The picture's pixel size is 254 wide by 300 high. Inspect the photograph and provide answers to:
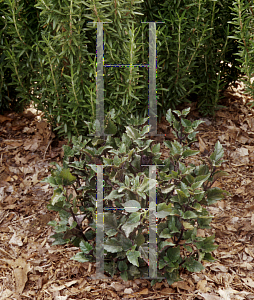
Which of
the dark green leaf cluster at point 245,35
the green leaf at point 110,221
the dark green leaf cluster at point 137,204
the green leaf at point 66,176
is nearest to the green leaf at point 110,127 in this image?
the dark green leaf cluster at point 137,204

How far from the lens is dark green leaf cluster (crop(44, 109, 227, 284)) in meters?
1.70

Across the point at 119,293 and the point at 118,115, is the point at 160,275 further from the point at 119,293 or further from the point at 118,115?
the point at 118,115

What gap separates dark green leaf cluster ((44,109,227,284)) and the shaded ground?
19 centimetres

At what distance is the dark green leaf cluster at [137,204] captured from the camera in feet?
5.57

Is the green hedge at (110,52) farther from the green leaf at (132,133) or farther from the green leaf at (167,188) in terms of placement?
the green leaf at (167,188)

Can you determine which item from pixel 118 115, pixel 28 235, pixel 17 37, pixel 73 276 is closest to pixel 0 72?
pixel 17 37

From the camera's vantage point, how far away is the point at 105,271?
1884 mm

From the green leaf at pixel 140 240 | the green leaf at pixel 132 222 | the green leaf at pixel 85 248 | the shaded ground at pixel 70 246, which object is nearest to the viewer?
the green leaf at pixel 132 222

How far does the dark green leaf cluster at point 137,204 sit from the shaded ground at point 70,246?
0.19 meters

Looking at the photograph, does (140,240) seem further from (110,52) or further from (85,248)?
(110,52)

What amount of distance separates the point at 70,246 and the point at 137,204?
78cm

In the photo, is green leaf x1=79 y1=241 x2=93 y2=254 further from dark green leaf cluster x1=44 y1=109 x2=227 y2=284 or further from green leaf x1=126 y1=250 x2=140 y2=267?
green leaf x1=126 y1=250 x2=140 y2=267

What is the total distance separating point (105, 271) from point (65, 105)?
4.38ft

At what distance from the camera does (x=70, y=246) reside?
223cm
